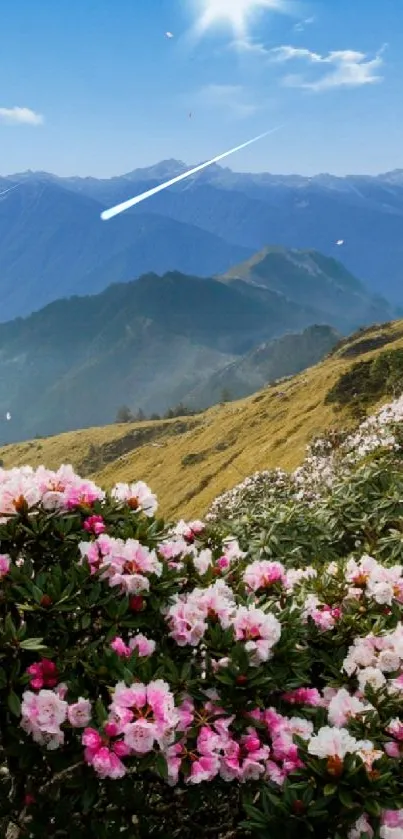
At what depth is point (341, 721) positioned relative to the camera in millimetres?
4941

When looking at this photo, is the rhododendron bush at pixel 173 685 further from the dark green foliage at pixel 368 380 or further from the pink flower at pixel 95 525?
the dark green foliage at pixel 368 380

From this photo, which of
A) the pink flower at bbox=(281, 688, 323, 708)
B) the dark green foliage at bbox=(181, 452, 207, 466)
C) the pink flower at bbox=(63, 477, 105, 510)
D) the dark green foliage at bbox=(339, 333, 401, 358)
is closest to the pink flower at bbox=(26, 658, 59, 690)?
the pink flower at bbox=(63, 477, 105, 510)

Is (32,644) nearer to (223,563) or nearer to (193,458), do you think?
(223,563)

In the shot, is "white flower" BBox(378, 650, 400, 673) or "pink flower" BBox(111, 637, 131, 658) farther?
"white flower" BBox(378, 650, 400, 673)

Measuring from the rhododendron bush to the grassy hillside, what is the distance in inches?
1170

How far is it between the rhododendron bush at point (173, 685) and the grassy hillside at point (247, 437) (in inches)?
1170

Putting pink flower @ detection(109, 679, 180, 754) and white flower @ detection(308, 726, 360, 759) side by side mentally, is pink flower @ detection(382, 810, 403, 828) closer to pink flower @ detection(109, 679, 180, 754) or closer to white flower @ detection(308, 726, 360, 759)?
white flower @ detection(308, 726, 360, 759)

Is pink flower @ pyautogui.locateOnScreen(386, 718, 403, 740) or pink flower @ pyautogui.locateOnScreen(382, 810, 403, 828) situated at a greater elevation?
pink flower @ pyautogui.locateOnScreen(386, 718, 403, 740)

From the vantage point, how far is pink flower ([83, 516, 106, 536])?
5.78m

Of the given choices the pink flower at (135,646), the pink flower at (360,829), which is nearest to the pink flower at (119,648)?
the pink flower at (135,646)

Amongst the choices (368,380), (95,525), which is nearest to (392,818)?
(95,525)

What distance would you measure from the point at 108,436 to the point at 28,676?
180 metres

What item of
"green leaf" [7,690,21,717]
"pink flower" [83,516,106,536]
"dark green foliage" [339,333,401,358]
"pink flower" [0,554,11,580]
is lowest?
"dark green foliage" [339,333,401,358]

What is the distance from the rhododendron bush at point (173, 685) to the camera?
14.6ft
